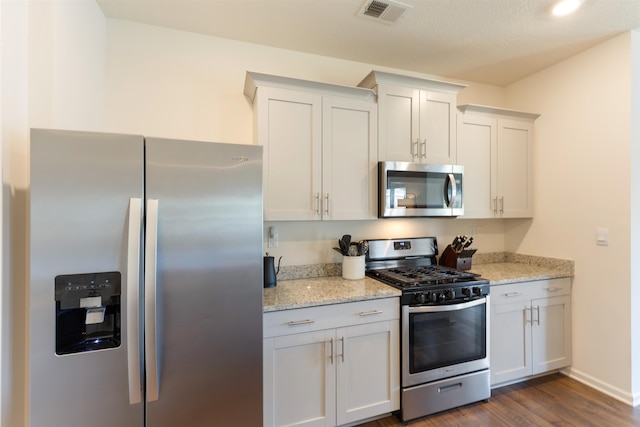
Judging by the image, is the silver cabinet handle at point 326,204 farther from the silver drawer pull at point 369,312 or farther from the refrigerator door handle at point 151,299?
the refrigerator door handle at point 151,299

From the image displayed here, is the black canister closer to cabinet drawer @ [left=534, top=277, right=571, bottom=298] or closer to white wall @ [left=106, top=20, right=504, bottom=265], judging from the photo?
white wall @ [left=106, top=20, right=504, bottom=265]

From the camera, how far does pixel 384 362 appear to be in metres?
2.04

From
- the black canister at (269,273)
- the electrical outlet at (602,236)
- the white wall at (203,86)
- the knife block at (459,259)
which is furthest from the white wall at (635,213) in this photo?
the black canister at (269,273)

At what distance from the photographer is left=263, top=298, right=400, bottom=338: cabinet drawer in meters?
1.79

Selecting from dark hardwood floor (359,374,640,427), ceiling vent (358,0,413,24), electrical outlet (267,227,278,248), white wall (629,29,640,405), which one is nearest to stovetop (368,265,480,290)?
electrical outlet (267,227,278,248)

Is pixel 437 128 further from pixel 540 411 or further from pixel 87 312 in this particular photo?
pixel 87 312

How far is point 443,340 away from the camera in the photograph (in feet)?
7.11

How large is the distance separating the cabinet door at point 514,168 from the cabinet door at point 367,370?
1.76 metres

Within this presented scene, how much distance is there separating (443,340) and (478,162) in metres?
1.61

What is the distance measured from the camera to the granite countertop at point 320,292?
1.84 m

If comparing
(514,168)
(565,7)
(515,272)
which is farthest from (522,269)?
(565,7)

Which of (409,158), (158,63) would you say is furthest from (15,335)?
(409,158)

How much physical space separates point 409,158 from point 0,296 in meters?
2.53

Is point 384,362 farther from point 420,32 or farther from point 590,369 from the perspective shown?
point 420,32
